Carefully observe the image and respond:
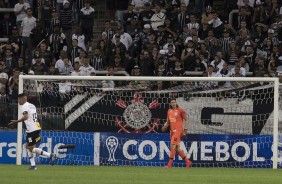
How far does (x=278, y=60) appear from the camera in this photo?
31438 millimetres

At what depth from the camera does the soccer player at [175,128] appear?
90.8 ft

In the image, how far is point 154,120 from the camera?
2883cm

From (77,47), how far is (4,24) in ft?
13.2

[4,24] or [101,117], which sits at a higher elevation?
[4,24]

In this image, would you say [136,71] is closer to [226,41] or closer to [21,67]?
[226,41]

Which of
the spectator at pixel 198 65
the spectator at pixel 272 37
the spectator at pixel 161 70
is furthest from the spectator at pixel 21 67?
the spectator at pixel 272 37

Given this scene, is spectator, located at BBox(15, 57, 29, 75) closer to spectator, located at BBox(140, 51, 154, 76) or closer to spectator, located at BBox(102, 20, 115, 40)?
spectator, located at BBox(102, 20, 115, 40)

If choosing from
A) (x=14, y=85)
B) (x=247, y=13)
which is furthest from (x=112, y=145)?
(x=247, y=13)

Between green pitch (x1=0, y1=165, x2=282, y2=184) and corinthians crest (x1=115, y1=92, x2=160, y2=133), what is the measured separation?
6.06 feet

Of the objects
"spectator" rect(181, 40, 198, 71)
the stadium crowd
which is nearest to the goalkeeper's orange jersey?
the stadium crowd

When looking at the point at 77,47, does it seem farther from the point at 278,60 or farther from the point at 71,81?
the point at 278,60

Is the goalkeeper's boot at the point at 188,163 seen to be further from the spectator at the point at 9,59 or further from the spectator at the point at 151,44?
the spectator at the point at 9,59

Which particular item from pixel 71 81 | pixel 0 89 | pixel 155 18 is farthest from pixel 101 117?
pixel 155 18

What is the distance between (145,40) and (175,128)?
5.81 m
